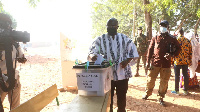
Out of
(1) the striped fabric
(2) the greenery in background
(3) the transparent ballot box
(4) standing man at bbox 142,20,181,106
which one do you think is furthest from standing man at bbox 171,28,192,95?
(3) the transparent ballot box

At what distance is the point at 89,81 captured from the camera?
6.90 ft

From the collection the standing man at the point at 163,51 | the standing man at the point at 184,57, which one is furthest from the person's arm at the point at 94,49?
the standing man at the point at 184,57

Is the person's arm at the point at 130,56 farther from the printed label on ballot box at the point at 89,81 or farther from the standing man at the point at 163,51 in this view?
the standing man at the point at 163,51

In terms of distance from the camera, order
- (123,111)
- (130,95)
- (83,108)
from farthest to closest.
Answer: (130,95) → (123,111) → (83,108)

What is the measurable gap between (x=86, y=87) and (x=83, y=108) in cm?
31

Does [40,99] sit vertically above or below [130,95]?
above

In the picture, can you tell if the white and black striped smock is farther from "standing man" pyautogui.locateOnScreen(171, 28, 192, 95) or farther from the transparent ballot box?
"standing man" pyautogui.locateOnScreen(171, 28, 192, 95)

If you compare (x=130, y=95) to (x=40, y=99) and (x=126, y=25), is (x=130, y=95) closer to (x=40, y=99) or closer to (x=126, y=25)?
(x=40, y=99)

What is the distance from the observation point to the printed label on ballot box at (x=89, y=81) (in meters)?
2.09

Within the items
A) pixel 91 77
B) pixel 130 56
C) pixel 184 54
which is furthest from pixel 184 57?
pixel 91 77

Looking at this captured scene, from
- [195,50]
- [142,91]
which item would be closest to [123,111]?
[142,91]

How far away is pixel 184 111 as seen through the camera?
4422 millimetres

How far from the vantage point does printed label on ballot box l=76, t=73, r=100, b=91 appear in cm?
209

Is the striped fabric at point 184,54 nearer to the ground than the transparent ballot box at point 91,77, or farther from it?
farther from it
